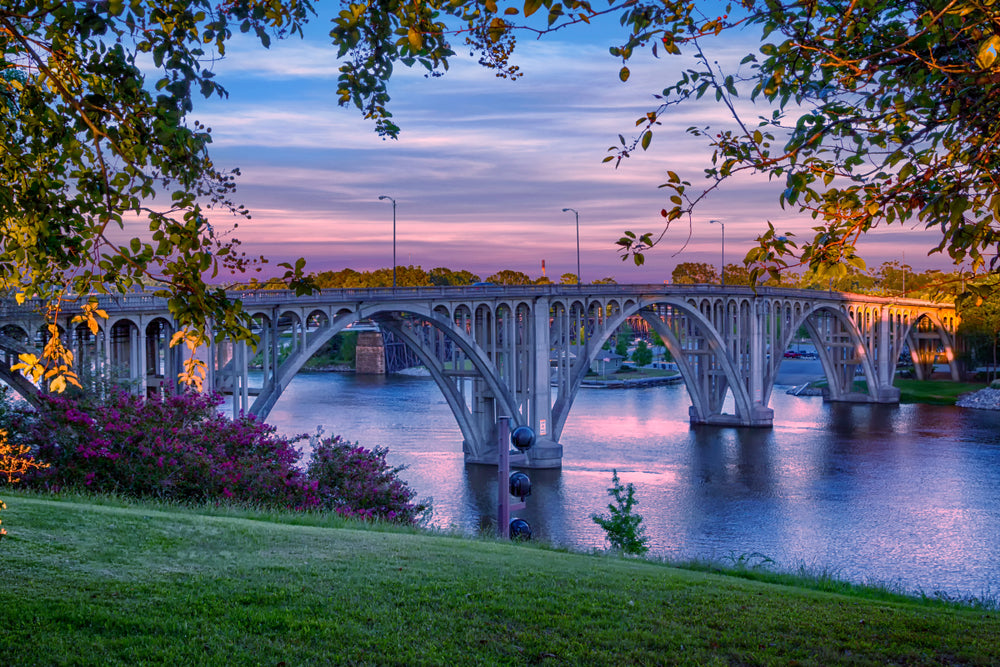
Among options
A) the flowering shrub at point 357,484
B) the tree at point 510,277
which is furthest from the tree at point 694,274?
the flowering shrub at point 357,484

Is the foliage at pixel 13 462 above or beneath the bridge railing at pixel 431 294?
beneath

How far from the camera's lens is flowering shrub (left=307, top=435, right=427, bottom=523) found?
21.8 meters

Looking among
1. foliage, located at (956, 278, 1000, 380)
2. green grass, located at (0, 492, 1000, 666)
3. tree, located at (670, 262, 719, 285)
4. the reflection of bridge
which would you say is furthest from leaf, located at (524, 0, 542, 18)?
tree, located at (670, 262, 719, 285)

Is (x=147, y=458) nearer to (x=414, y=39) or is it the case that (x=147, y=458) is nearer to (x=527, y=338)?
(x=414, y=39)

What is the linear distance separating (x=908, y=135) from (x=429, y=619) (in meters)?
5.76

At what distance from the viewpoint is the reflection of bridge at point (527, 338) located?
1106 inches

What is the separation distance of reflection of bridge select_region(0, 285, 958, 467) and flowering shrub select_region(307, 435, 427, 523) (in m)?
6.15

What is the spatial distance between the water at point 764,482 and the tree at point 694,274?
290 feet

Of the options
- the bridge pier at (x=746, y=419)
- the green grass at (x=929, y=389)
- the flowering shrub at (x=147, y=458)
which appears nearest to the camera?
the flowering shrub at (x=147, y=458)

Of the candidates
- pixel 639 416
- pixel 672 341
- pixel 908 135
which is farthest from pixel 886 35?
pixel 639 416

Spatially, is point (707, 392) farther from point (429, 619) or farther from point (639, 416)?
point (429, 619)

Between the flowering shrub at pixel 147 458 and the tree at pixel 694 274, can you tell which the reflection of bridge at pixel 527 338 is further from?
the tree at pixel 694 274

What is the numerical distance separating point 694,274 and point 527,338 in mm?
124287

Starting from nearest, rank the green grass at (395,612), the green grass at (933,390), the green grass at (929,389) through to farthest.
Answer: the green grass at (395,612)
the green grass at (933,390)
the green grass at (929,389)
